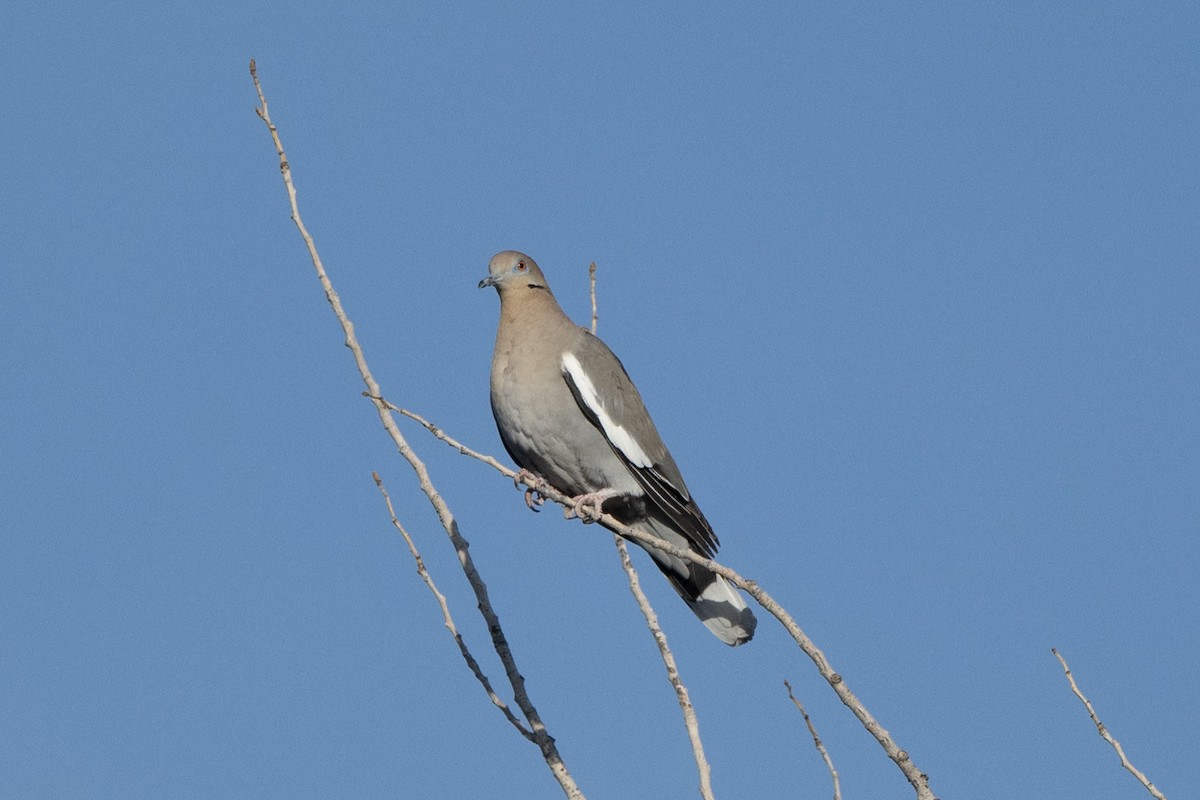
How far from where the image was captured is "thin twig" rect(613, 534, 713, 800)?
356 cm

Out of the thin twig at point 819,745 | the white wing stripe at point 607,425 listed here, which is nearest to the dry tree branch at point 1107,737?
the thin twig at point 819,745

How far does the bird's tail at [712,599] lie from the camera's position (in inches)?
246

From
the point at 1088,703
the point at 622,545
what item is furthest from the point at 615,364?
the point at 1088,703

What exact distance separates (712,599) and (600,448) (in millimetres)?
839

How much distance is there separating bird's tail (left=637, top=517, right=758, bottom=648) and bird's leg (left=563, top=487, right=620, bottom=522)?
314 mm

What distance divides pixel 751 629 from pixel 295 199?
2.99m

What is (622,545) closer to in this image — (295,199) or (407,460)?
(407,460)

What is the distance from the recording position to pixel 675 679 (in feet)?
12.8

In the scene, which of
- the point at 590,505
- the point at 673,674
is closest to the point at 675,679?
the point at 673,674

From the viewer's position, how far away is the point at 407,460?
13.7 feet

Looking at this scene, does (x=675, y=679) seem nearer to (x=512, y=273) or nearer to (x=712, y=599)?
(x=712, y=599)

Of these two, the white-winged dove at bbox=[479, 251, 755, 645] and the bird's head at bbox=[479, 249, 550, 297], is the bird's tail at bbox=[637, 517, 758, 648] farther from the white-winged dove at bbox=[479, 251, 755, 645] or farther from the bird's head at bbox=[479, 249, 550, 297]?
the bird's head at bbox=[479, 249, 550, 297]

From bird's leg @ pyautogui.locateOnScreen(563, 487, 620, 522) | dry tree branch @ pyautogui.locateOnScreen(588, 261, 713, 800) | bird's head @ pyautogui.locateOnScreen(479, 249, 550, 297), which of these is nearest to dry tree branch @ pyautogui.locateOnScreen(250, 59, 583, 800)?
dry tree branch @ pyautogui.locateOnScreen(588, 261, 713, 800)

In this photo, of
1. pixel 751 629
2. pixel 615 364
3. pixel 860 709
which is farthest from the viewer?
pixel 615 364
